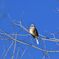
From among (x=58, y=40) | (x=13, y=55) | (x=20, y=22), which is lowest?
(x=13, y=55)

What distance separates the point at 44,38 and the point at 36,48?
0.47ft

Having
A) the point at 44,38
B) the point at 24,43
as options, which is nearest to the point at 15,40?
the point at 24,43

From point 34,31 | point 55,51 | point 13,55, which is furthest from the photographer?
point 34,31

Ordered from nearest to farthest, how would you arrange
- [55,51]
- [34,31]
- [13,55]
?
[13,55] < [55,51] < [34,31]

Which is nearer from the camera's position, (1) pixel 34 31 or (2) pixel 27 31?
(2) pixel 27 31

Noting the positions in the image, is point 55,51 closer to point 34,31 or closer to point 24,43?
point 24,43

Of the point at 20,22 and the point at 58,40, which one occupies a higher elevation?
the point at 20,22

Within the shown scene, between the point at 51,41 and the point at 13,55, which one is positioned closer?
the point at 13,55

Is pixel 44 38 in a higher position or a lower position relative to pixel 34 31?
lower

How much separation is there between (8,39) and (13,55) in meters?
0.22

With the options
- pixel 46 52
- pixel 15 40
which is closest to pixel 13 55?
pixel 15 40

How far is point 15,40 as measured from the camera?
265cm

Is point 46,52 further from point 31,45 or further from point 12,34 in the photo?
point 12,34

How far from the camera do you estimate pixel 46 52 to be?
8.96ft
